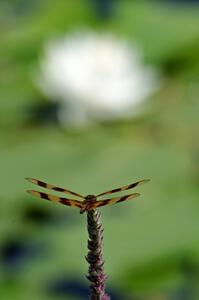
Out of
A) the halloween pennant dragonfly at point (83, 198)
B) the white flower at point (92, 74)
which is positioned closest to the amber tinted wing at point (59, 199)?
the halloween pennant dragonfly at point (83, 198)

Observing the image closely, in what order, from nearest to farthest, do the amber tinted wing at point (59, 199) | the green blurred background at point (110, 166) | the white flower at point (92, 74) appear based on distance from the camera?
the amber tinted wing at point (59, 199) < the green blurred background at point (110, 166) < the white flower at point (92, 74)

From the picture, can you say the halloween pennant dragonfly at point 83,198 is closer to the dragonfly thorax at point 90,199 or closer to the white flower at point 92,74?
the dragonfly thorax at point 90,199

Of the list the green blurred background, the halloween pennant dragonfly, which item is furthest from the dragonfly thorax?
the green blurred background

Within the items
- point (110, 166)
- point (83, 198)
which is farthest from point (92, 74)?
point (83, 198)

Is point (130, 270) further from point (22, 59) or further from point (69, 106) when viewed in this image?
point (22, 59)

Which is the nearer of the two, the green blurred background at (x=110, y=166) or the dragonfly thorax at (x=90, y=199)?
the dragonfly thorax at (x=90, y=199)

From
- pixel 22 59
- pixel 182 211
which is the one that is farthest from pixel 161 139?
pixel 22 59
